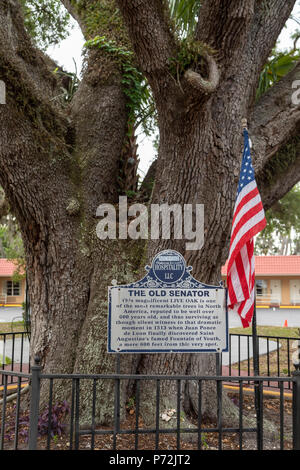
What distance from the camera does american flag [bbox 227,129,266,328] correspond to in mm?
3693

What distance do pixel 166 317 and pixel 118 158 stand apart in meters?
2.77

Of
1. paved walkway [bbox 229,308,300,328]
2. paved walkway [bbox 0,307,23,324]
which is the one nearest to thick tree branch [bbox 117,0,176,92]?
paved walkway [bbox 0,307,23,324]

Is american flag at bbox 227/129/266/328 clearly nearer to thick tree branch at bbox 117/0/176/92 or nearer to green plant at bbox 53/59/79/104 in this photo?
thick tree branch at bbox 117/0/176/92

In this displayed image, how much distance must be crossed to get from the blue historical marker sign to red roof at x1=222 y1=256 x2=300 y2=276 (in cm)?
2424

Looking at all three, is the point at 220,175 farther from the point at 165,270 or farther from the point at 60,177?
the point at 60,177

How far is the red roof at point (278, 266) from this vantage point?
26859 mm

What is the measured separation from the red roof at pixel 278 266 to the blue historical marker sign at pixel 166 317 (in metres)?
24.2

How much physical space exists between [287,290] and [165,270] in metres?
28.0

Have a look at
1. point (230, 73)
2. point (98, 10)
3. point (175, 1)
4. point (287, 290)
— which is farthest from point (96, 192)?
point (287, 290)

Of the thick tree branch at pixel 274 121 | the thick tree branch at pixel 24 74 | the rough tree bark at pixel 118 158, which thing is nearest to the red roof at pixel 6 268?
the thick tree branch at pixel 24 74

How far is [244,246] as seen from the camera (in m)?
3.81

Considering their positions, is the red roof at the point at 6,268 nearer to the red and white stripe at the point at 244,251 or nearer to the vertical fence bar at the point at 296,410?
the red and white stripe at the point at 244,251

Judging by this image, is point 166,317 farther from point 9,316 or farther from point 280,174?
point 9,316

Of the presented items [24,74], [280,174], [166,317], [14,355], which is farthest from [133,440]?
[14,355]
